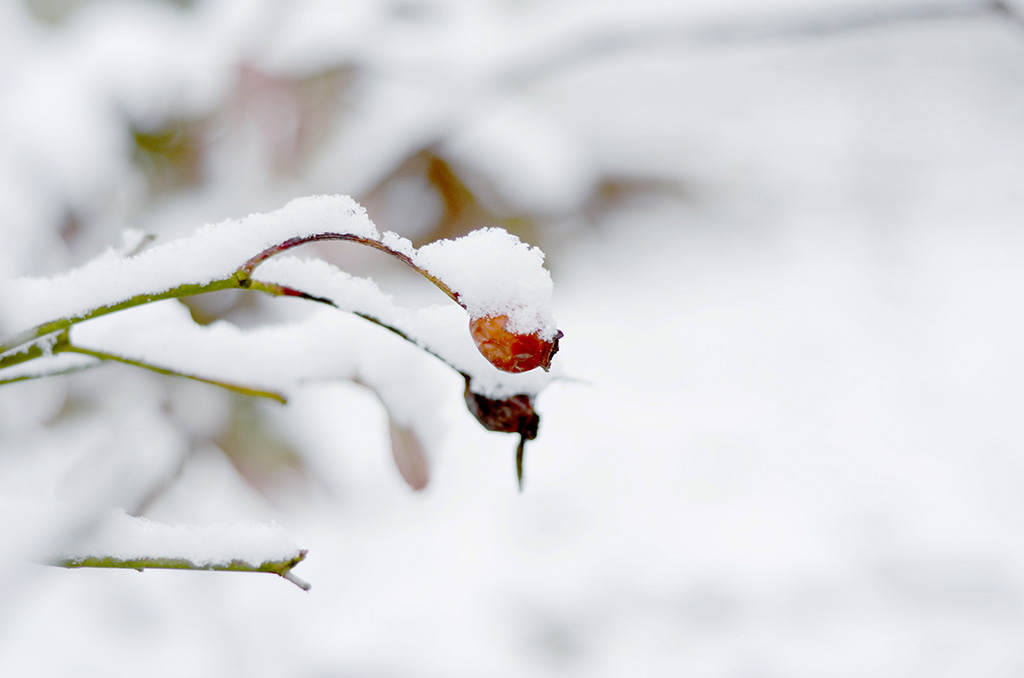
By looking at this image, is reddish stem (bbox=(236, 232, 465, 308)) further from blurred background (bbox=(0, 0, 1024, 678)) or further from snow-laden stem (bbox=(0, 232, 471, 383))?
blurred background (bbox=(0, 0, 1024, 678))

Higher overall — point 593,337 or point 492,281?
point 593,337

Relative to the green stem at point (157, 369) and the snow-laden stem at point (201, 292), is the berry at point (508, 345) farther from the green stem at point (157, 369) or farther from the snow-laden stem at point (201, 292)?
the green stem at point (157, 369)

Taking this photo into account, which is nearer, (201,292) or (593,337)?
(201,292)

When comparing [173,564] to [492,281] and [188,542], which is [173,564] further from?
[492,281]

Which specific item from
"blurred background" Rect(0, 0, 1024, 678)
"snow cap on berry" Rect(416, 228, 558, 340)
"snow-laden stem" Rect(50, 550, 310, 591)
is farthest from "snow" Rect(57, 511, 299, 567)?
"blurred background" Rect(0, 0, 1024, 678)

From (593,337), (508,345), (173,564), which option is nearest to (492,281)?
(508,345)

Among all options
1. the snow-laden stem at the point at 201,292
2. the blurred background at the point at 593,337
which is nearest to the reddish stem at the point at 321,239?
the snow-laden stem at the point at 201,292
